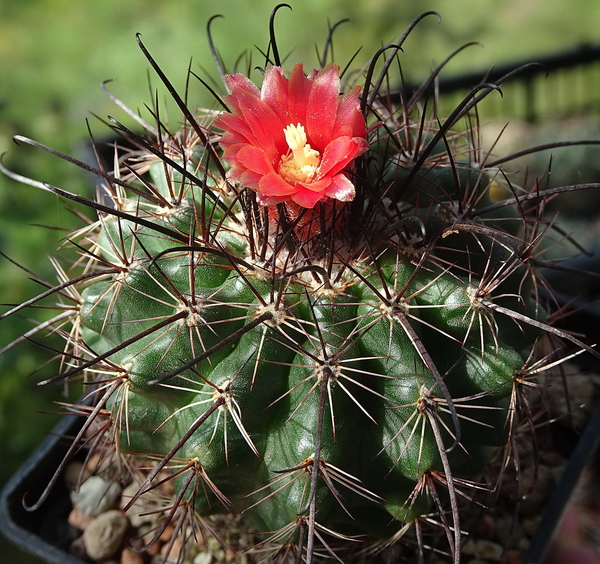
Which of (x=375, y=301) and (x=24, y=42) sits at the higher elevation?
(x=24, y=42)

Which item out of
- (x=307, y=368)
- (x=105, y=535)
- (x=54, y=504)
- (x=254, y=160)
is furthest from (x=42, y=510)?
(x=254, y=160)

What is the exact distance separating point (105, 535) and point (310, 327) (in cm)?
62

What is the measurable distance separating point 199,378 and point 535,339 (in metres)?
0.54

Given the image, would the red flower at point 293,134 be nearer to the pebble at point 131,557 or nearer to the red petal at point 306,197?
the red petal at point 306,197

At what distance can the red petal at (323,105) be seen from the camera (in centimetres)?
81

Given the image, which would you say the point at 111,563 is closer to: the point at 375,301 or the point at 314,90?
the point at 375,301

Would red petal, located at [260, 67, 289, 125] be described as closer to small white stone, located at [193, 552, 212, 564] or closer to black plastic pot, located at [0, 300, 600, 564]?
black plastic pot, located at [0, 300, 600, 564]

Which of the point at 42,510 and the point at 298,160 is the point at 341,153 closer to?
the point at 298,160

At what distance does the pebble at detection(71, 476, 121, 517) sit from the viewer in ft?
3.98

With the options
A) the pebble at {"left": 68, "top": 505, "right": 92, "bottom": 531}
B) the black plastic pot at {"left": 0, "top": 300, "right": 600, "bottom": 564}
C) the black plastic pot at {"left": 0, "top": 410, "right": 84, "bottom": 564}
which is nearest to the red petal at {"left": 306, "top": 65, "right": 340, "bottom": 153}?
the black plastic pot at {"left": 0, "top": 300, "right": 600, "bottom": 564}

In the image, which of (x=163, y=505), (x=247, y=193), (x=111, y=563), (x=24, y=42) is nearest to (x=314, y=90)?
(x=247, y=193)

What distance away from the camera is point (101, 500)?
1193 mm

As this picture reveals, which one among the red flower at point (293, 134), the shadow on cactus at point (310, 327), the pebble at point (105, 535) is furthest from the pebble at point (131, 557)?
the red flower at point (293, 134)

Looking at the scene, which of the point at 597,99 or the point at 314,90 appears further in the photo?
the point at 597,99
